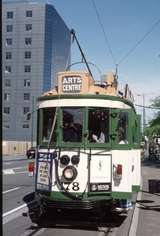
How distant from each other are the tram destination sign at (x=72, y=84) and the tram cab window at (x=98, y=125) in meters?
0.57

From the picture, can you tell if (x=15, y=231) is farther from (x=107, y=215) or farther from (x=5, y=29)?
(x=5, y=29)

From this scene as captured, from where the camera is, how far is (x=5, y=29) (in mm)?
115688

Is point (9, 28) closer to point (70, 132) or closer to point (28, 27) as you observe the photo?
point (28, 27)

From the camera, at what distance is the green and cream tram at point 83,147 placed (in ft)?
36.8

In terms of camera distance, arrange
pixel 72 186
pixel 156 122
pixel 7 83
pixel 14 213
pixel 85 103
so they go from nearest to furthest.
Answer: pixel 72 186
pixel 85 103
pixel 14 213
pixel 156 122
pixel 7 83

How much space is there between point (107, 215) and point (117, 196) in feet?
6.90

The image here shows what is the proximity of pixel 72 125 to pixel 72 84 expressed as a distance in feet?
2.88

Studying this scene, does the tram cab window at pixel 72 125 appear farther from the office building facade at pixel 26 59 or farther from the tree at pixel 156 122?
the office building facade at pixel 26 59

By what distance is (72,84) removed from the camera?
38.3 feet

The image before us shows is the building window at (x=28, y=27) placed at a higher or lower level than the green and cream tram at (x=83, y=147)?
higher

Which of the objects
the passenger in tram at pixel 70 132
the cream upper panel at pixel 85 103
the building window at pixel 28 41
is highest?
the building window at pixel 28 41

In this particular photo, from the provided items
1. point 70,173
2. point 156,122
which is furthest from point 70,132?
point 156,122

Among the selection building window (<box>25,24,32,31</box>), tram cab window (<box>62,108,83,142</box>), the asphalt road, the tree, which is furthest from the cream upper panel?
building window (<box>25,24,32,31</box>)

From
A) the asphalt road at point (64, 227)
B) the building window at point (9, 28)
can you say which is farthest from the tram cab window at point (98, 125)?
the building window at point (9, 28)
